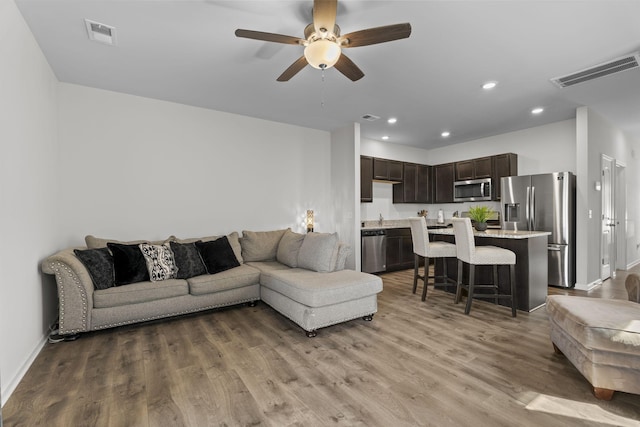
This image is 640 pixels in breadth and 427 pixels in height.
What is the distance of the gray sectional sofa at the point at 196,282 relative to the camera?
111 inches

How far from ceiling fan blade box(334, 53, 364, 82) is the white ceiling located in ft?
1.04

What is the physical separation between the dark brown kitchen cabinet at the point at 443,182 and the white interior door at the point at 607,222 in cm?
244

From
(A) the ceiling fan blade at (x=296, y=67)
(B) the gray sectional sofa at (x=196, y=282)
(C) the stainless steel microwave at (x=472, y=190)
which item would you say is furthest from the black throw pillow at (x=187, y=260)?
(C) the stainless steel microwave at (x=472, y=190)

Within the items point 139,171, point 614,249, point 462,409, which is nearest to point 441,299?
point 462,409

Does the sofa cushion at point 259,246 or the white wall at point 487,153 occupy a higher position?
the white wall at point 487,153

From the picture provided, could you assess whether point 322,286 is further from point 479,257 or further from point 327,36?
point 327,36

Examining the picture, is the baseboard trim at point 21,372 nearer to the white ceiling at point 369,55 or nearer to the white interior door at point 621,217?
the white ceiling at point 369,55

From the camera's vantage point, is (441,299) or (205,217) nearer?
(441,299)

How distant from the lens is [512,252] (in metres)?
3.38

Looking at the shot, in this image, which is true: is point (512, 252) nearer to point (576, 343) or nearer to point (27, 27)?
point (576, 343)

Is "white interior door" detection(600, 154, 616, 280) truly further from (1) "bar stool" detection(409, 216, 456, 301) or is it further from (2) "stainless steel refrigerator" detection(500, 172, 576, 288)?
(1) "bar stool" detection(409, 216, 456, 301)

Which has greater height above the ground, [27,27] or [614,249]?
[27,27]

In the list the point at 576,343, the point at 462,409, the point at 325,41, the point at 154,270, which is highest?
the point at 325,41

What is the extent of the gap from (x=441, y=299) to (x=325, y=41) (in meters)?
3.46
